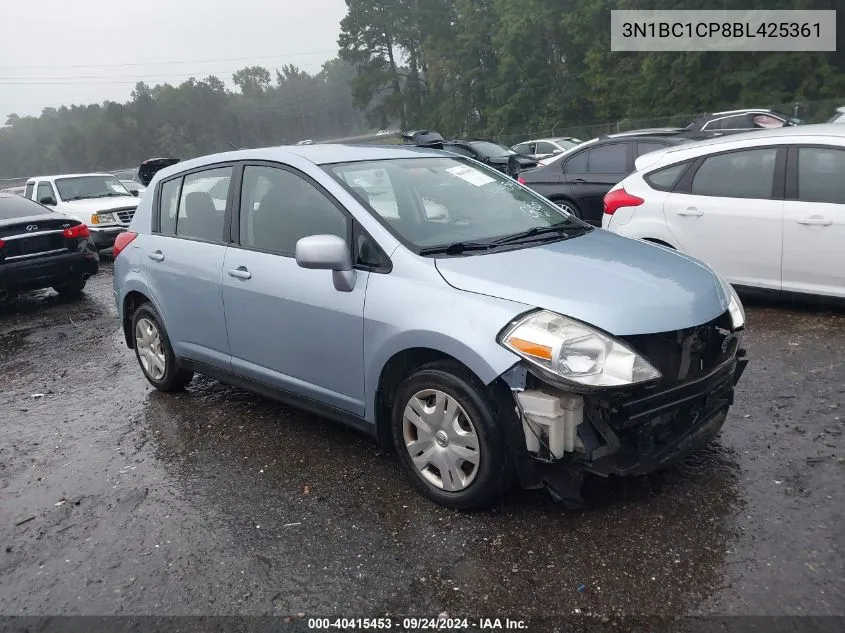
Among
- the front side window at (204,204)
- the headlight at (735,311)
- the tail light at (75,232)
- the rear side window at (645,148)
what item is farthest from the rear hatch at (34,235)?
the headlight at (735,311)

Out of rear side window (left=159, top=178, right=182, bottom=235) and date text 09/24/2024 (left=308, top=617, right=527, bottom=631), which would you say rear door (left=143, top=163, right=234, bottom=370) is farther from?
date text 09/24/2024 (left=308, top=617, right=527, bottom=631)

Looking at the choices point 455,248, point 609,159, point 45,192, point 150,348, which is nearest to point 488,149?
point 609,159

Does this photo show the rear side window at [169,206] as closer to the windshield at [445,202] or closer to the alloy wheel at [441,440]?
the windshield at [445,202]

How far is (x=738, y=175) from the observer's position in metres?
5.95

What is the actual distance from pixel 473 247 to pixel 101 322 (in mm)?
6125

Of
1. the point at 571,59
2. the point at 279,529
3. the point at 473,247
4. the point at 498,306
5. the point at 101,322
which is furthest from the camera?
the point at 571,59

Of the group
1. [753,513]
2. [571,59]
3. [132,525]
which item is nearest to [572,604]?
[753,513]

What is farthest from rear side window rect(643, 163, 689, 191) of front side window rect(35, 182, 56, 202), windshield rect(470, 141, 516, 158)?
windshield rect(470, 141, 516, 158)

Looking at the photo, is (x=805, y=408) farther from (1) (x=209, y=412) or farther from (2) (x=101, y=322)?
(2) (x=101, y=322)

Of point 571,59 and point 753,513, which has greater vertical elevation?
point 571,59

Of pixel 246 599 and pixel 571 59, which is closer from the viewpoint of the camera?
pixel 246 599

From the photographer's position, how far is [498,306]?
9.71ft

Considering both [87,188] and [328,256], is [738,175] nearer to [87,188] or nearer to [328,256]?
[328,256]

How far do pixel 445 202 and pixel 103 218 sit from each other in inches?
422
